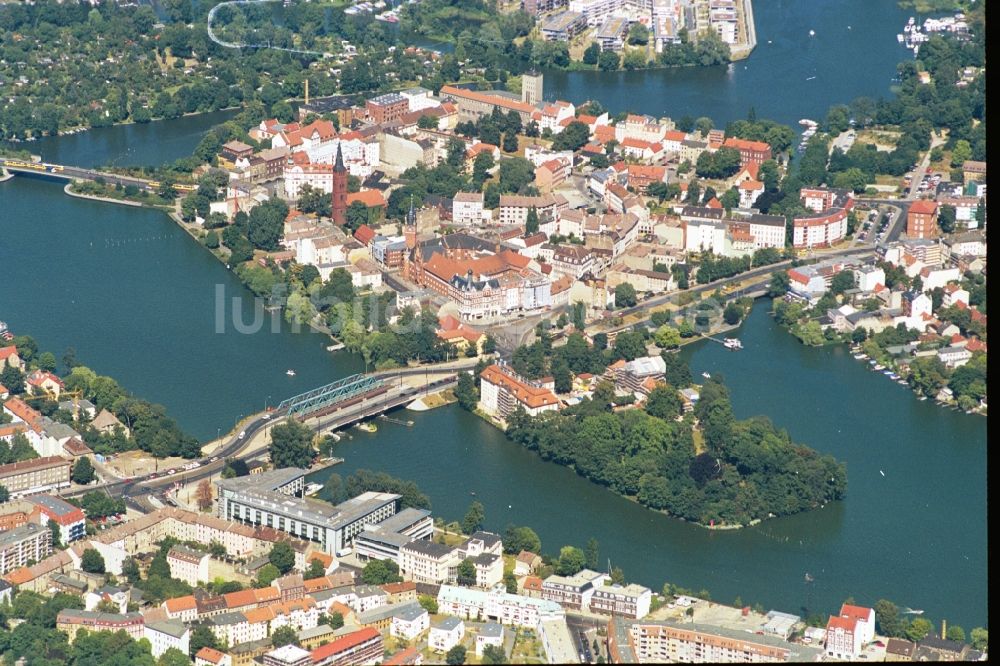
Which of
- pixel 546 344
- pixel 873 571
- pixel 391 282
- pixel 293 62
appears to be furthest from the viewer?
pixel 293 62

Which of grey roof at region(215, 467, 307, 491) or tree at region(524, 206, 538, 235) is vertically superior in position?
tree at region(524, 206, 538, 235)

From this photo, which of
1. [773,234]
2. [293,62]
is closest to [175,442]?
[773,234]

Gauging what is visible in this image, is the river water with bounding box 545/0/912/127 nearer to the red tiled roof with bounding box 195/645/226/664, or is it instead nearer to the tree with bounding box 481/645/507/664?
the tree with bounding box 481/645/507/664

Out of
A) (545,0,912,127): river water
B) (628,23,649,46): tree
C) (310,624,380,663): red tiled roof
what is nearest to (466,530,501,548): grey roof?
(310,624,380,663): red tiled roof

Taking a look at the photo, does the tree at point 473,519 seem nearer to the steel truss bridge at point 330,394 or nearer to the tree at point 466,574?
the tree at point 466,574

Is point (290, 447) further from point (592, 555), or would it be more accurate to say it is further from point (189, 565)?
point (592, 555)

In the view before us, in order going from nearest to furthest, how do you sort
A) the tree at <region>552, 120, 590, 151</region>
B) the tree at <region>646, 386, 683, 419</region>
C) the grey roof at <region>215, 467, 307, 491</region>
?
the grey roof at <region>215, 467, 307, 491</region> → the tree at <region>646, 386, 683, 419</region> → the tree at <region>552, 120, 590, 151</region>

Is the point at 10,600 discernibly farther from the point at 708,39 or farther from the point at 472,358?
the point at 708,39
